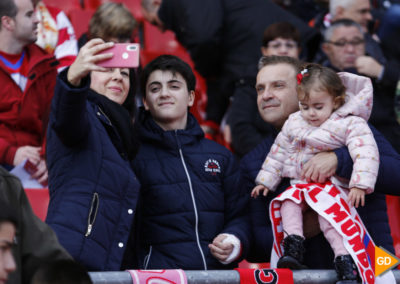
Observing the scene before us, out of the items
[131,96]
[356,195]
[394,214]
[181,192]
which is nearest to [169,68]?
[131,96]

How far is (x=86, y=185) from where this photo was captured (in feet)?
9.92

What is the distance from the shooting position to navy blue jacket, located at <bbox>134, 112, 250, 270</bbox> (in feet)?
10.9

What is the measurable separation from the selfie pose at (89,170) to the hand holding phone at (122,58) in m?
0.02

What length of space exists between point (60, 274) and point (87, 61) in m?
0.99

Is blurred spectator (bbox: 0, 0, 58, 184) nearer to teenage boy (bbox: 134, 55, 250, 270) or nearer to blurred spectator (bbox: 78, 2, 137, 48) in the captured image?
blurred spectator (bbox: 78, 2, 137, 48)

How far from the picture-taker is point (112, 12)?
4.99 metres

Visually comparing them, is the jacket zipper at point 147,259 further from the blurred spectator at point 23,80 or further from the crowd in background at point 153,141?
the blurred spectator at point 23,80

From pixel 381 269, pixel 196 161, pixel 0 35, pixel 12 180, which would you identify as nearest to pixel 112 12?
pixel 0 35

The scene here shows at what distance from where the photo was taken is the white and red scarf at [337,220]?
3.09 metres

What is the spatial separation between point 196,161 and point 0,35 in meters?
1.55

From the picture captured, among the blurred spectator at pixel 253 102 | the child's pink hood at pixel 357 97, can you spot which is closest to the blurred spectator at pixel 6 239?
the child's pink hood at pixel 357 97

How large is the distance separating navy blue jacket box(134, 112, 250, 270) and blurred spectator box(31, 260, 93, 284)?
49.0 inches

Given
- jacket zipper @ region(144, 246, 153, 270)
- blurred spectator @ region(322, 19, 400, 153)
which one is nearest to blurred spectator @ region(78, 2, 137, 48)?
blurred spectator @ region(322, 19, 400, 153)

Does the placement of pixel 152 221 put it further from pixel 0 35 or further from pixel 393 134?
pixel 393 134
